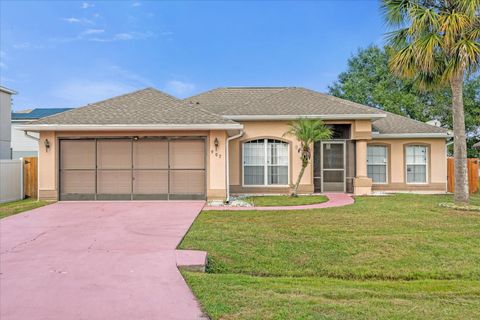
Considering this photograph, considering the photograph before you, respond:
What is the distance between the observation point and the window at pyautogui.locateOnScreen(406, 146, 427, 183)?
16.8 metres

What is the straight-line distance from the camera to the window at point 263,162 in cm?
1534

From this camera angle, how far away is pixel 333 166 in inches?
622

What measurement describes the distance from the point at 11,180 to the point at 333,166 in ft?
46.8

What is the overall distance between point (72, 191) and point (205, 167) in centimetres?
542

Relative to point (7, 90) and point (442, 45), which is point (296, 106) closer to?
point (442, 45)

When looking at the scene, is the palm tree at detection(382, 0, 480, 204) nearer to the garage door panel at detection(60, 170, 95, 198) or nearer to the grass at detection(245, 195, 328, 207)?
the grass at detection(245, 195, 328, 207)

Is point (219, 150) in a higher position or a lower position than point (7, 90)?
lower

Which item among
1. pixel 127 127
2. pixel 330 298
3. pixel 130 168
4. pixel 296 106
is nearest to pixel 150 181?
pixel 130 168

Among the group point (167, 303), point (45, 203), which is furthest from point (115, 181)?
point (167, 303)

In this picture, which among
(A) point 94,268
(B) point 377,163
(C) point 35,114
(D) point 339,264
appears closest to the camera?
(A) point 94,268

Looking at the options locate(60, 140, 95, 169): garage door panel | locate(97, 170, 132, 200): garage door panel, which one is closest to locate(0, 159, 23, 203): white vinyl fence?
locate(60, 140, 95, 169): garage door panel

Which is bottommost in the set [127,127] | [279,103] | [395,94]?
[127,127]

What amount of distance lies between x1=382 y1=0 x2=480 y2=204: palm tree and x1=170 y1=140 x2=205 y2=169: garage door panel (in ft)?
25.9

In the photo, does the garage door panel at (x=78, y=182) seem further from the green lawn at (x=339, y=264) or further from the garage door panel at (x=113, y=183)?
the green lawn at (x=339, y=264)
